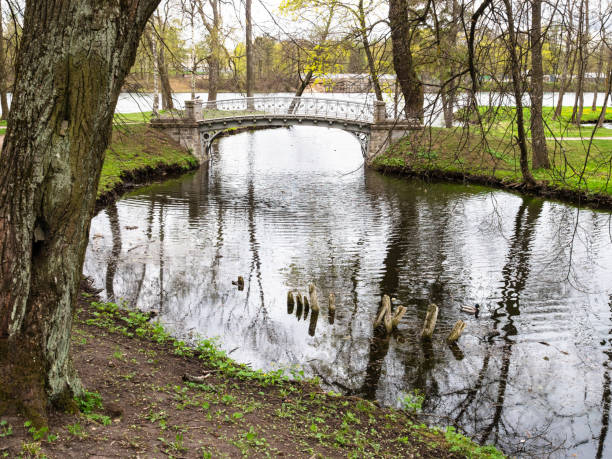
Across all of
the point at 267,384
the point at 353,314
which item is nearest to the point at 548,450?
the point at 267,384

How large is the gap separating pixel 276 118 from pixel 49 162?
25059 millimetres

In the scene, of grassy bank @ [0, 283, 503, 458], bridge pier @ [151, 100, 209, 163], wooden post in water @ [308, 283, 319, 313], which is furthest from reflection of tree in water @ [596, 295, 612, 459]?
bridge pier @ [151, 100, 209, 163]

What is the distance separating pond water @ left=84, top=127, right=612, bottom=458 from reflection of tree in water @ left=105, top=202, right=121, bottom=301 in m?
0.06

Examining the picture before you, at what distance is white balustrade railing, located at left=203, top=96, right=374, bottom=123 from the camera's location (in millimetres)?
28016

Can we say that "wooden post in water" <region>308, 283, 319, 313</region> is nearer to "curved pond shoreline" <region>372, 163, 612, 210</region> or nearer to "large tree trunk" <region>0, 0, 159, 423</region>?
"curved pond shoreline" <region>372, 163, 612, 210</region>

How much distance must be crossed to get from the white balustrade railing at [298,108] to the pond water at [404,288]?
7.60m

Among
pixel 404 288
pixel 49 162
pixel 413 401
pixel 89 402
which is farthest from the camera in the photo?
pixel 404 288

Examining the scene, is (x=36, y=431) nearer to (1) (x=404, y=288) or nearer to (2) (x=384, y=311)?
(2) (x=384, y=311)

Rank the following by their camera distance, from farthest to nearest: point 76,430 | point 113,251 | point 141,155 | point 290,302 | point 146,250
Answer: point 141,155
point 146,250
point 113,251
point 290,302
point 76,430

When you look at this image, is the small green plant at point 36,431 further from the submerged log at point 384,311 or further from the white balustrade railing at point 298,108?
the white balustrade railing at point 298,108

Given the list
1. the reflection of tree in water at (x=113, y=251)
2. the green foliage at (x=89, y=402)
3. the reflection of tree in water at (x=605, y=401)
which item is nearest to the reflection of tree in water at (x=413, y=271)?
the reflection of tree in water at (x=605, y=401)

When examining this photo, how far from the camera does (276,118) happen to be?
2827 centimetres

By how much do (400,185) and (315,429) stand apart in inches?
745

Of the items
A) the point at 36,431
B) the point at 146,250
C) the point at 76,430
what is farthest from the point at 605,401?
the point at 146,250
